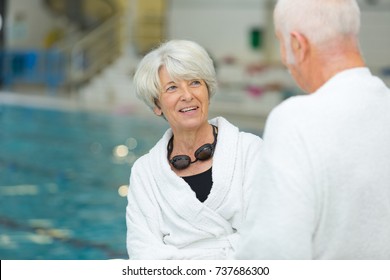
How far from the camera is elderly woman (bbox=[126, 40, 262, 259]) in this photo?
217 centimetres

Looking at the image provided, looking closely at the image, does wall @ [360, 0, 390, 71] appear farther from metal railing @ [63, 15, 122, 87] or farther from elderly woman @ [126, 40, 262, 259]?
elderly woman @ [126, 40, 262, 259]

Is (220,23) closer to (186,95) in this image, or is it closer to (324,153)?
(186,95)

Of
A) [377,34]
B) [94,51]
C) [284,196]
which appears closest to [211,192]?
[284,196]

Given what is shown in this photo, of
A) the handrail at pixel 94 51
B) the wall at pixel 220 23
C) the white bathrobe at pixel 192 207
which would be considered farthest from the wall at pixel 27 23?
the white bathrobe at pixel 192 207

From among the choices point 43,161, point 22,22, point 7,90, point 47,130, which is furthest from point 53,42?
point 43,161

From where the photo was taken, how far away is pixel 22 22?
890 inches

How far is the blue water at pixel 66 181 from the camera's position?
20.1ft

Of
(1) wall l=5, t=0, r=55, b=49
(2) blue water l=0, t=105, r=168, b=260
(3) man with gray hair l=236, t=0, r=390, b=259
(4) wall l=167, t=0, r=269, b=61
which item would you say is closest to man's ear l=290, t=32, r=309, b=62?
(3) man with gray hair l=236, t=0, r=390, b=259

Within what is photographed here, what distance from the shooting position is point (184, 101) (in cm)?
222

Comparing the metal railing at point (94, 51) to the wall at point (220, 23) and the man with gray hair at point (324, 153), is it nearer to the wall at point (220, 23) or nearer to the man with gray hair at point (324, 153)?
the wall at point (220, 23)

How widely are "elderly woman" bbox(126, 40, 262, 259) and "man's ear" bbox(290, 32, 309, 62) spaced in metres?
0.50

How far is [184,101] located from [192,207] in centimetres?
29
